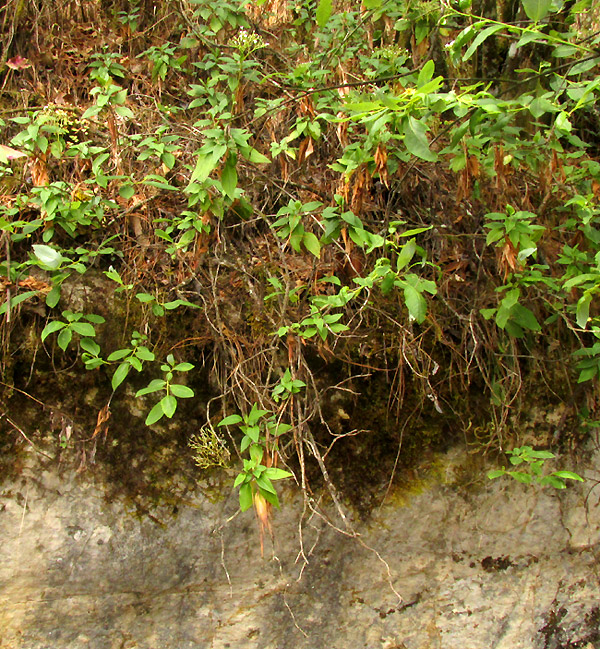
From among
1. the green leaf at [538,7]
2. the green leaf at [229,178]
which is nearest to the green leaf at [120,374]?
the green leaf at [229,178]

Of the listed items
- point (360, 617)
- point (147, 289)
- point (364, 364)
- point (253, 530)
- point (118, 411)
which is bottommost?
point (360, 617)

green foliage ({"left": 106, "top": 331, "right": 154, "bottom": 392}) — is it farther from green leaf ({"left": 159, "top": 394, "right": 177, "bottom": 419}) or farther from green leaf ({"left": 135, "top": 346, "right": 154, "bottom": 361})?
green leaf ({"left": 159, "top": 394, "right": 177, "bottom": 419})

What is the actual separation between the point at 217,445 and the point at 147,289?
0.69 metres

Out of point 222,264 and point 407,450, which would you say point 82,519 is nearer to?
point 222,264

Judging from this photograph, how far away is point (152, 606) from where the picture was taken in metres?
1.99

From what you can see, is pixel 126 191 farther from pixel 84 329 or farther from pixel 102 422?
pixel 102 422

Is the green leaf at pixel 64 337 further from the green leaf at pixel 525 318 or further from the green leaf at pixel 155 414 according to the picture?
the green leaf at pixel 525 318

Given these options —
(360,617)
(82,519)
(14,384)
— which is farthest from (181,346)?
(360,617)

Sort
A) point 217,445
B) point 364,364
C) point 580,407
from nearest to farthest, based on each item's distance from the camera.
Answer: point 217,445 → point 364,364 → point 580,407

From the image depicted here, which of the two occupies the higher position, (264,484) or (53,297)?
(53,297)

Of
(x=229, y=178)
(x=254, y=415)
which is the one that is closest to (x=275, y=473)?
(x=254, y=415)

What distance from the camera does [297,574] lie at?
81.6 inches


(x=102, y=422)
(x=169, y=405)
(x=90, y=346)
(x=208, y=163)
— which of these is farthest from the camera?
(x=102, y=422)

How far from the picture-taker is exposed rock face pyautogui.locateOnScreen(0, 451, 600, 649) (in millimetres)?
1922
